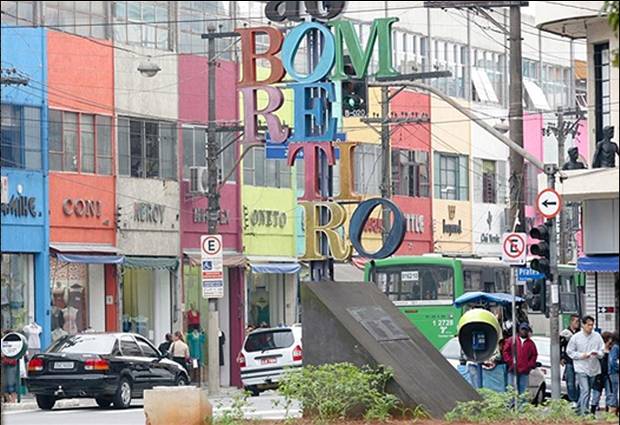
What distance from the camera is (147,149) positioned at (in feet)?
162

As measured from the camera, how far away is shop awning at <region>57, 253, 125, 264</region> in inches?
1774

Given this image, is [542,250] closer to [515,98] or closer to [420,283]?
[515,98]

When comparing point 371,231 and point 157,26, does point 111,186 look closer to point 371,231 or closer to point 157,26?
point 157,26

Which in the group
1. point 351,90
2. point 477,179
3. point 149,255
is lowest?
point 149,255

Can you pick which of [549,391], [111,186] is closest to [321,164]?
[549,391]

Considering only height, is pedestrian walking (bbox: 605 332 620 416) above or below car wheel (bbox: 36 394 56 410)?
above

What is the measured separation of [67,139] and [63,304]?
4339mm

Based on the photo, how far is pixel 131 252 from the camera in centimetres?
4838

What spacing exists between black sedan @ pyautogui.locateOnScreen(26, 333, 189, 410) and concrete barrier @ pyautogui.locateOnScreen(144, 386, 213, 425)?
13562mm

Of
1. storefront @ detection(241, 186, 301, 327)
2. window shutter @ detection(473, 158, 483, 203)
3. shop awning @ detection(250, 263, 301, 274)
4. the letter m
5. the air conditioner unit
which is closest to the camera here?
the letter m

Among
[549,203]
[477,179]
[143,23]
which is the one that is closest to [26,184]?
[143,23]

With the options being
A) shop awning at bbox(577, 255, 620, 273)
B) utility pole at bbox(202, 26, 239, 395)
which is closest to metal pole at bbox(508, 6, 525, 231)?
shop awning at bbox(577, 255, 620, 273)

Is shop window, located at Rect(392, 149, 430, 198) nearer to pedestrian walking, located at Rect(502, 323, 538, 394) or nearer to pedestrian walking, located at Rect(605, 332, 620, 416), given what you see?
pedestrian walking, located at Rect(605, 332, 620, 416)

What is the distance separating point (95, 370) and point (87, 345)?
752 millimetres
